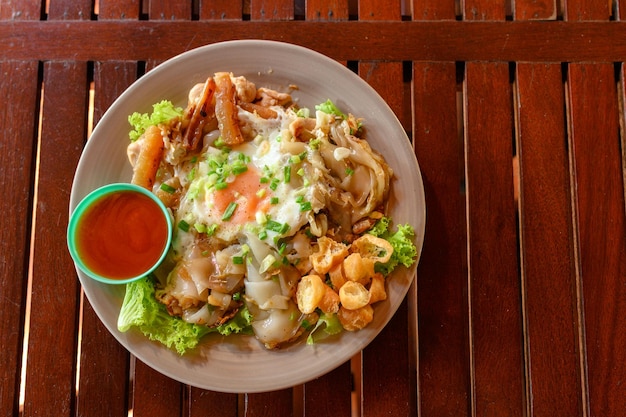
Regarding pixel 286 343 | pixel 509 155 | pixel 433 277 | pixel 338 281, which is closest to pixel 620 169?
pixel 509 155

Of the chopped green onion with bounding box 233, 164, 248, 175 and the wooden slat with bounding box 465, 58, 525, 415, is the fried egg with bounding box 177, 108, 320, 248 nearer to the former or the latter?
the chopped green onion with bounding box 233, 164, 248, 175

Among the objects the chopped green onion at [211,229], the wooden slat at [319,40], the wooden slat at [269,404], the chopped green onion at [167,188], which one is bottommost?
the wooden slat at [269,404]

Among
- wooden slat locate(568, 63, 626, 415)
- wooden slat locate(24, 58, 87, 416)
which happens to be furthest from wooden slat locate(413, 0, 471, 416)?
wooden slat locate(24, 58, 87, 416)

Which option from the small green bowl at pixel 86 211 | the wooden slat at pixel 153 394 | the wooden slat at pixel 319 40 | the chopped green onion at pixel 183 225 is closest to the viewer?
the small green bowl at pixel 86 211

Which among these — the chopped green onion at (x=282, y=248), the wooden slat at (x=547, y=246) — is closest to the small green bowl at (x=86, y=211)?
the chopped green onion at (x=282, y=248)

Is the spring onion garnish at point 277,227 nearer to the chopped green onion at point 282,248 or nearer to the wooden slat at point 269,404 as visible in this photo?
the chopped green onion at point 282,248

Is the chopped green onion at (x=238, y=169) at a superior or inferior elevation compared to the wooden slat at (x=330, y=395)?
superior

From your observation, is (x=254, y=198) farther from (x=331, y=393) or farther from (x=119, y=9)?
(x=119, y=9)
